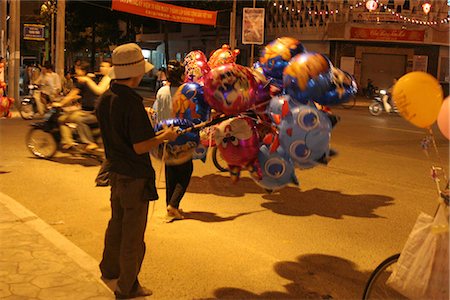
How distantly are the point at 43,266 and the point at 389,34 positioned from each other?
29830 millimetres

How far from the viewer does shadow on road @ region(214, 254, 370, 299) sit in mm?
4508

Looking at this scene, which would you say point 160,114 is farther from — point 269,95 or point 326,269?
point 326,269

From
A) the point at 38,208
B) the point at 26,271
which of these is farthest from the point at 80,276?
the point at 38,208

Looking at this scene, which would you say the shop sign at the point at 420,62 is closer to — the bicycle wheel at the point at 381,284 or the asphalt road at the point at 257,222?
the asphalt road at the point at 257,222

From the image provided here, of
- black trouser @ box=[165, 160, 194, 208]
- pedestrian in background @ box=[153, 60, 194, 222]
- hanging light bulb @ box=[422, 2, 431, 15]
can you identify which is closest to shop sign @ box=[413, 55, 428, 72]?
hanging light bulb @ box=[422, 2, 431, 15]

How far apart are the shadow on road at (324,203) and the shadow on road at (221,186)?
0.45 metres

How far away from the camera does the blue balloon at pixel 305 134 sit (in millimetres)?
4367

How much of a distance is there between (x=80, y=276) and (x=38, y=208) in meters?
2.69

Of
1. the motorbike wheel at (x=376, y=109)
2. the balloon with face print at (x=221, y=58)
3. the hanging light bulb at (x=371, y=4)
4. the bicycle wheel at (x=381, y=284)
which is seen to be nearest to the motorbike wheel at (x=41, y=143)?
the balloon with face print at (x=221, y=58)

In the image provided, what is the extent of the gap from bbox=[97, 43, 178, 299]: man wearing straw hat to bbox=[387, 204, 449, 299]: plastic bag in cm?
184

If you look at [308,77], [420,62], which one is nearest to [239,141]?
[308,77]

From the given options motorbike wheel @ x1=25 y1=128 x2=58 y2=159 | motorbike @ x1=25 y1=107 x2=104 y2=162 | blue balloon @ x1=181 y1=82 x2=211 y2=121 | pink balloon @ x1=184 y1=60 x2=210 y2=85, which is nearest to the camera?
blue balloon @ x1=181 y1=82 x2=211 y2=121

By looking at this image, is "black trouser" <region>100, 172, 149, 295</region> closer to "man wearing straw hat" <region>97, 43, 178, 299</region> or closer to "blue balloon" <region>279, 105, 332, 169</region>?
"man wearing straw hat" <region>97, 43, 178, 299</region>

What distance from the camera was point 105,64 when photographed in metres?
9.09
